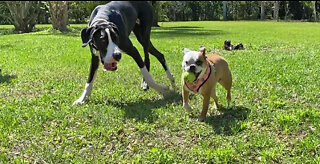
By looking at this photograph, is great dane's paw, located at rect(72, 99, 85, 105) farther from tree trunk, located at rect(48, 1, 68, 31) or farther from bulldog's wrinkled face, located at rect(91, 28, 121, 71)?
tree trunk, located at rect(48, 1, 68, 31)

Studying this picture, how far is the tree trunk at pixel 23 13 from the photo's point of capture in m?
27.7

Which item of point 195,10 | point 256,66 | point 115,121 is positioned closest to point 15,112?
point 115,121

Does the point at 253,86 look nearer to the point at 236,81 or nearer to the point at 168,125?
the point at 236,81

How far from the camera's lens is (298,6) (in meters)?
50.8

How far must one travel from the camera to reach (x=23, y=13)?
2794 centimetres

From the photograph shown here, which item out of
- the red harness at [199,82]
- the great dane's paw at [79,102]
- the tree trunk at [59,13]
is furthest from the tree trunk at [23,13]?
the red harness at [199,82]

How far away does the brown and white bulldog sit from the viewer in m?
4.59

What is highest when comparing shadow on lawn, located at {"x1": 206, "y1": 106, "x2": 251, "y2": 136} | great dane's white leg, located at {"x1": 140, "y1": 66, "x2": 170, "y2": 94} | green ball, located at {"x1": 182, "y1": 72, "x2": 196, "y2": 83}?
green ball, located at {"x1": 182, "y1": 72, "x2": 196, "y2": 83}

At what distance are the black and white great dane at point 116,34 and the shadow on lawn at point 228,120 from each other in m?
1.21

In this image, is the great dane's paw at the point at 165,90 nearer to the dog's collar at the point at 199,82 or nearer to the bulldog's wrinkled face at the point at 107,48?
the bulldog's wrinkled face at the point at 107,48

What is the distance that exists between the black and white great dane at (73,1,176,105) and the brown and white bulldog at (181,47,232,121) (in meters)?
1.01

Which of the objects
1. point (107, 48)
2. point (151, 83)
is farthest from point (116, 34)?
point (151, 83)

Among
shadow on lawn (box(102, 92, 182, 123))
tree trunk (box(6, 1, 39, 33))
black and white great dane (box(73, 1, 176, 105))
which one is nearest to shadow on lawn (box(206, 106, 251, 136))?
shadow on lawn (box(102, 92, 182, 123))

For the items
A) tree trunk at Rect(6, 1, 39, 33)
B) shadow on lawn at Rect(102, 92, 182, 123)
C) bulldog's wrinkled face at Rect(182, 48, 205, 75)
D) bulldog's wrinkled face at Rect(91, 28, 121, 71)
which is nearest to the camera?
bulldog's wrinkled face at Rect(182, 48, 205, 75)
